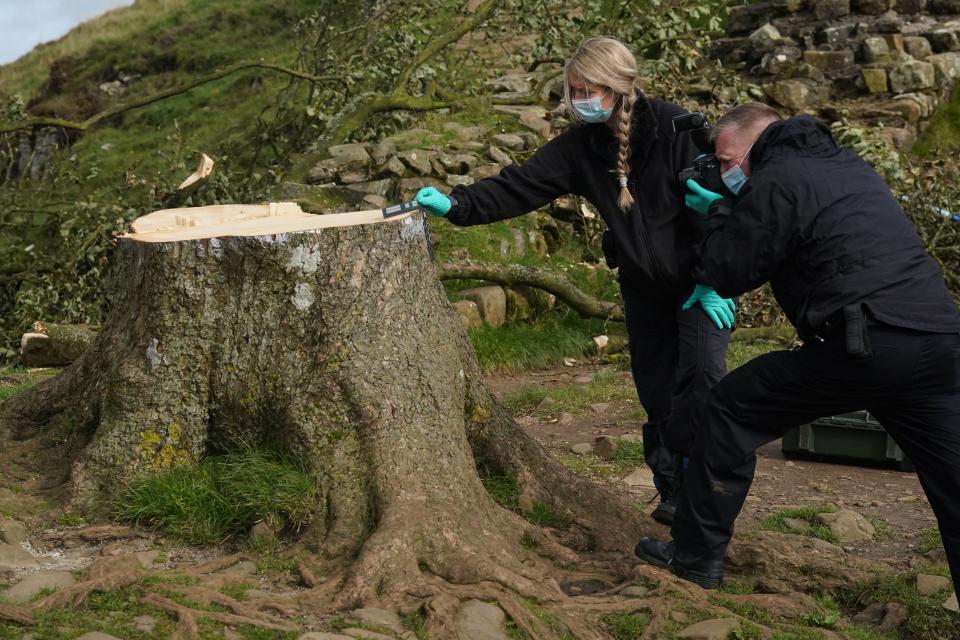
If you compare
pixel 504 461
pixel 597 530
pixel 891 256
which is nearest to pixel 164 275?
pixel 504 461

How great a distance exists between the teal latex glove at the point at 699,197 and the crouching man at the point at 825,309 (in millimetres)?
208

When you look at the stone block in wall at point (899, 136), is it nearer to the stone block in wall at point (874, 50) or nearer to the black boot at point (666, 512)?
the stone block in wall at point (874, 50)

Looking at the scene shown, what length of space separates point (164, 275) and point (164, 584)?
4.15 ft

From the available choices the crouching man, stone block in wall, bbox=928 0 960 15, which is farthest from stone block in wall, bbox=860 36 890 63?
the crouching man

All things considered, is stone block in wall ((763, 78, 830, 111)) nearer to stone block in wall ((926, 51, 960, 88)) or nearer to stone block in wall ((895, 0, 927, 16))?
stone block in wall ((926, 51, 960, 88))

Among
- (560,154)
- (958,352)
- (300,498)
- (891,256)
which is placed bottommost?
(300,498)

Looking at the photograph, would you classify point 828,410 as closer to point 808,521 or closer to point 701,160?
point 701,160

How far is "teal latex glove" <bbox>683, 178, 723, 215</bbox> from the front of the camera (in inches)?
163

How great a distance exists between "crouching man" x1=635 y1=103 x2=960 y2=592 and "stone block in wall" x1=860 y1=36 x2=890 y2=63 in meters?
10.5

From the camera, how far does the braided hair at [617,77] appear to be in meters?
4.32

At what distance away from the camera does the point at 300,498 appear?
13.7ft

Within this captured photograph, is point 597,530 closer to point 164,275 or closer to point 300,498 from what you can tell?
point 300,498

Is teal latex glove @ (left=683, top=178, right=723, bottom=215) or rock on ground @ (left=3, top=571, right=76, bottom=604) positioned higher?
teal latex glove @ (left=683, top=178, right=723, bottom=215)

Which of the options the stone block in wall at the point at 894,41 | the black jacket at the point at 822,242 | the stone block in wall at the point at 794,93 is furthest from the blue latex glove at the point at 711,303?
the stone block in wall at the point at 894,41
